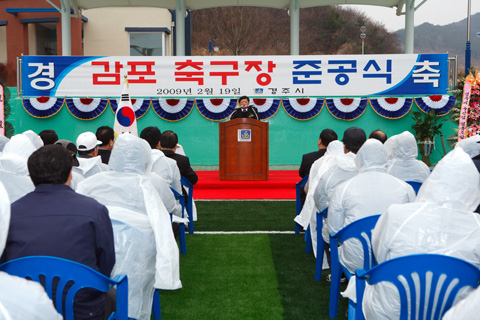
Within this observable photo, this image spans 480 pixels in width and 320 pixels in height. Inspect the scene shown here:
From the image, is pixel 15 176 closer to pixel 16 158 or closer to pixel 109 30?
pixel 16 158

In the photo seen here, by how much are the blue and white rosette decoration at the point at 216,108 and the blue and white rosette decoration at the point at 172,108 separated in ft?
0.81

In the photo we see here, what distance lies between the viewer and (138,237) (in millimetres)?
3184

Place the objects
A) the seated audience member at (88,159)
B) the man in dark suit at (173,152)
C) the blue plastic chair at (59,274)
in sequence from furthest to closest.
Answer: the man in dark suit at (173,152)
the seated audience member at (88,159)
the blue plastic chair at (59,274)

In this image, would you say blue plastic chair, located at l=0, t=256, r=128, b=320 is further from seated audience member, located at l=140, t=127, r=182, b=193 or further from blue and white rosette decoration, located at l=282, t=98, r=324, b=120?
blue and white rosette decoration, located at l=282, t=98, r=324, b=120

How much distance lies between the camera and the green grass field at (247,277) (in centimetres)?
435

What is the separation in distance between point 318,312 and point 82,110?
9316mm

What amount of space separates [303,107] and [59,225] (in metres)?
10.2

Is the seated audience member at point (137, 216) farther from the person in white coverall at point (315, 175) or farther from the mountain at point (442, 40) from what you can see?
the mountain at point (442, 40)

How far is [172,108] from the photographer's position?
40.9 feet

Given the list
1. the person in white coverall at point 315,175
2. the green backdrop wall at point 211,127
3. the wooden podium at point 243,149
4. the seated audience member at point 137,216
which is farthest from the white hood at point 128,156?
the green backdrop wall at point 211,127

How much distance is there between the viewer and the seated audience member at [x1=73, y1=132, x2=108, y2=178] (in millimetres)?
4984

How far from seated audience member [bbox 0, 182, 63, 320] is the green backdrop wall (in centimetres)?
1109

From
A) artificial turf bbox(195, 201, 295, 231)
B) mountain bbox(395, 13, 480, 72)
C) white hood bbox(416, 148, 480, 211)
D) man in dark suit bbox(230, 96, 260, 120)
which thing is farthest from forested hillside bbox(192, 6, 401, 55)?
mountain bbox(395, 13, 480, 72)

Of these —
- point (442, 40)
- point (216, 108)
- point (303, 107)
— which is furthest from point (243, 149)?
point (442, 40)
